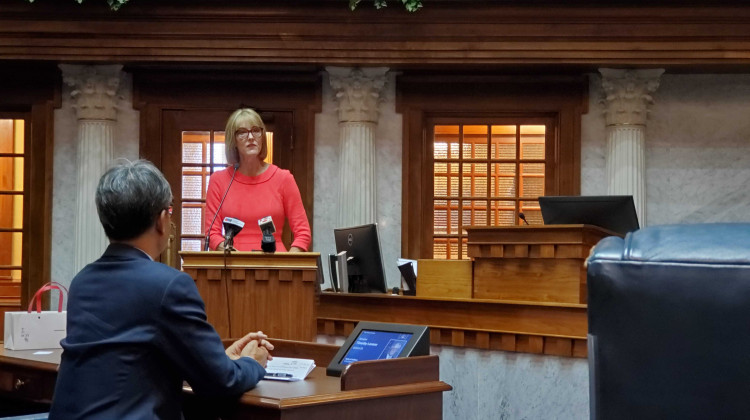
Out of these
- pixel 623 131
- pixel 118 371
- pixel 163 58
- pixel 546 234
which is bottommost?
pixel 118 371

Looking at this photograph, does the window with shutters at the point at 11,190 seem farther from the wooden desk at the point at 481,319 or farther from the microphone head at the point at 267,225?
the microphone head at the point at 267,225

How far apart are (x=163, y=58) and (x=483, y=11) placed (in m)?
2.27

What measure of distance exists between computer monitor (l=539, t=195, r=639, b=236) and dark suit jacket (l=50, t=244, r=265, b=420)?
2.54 meters

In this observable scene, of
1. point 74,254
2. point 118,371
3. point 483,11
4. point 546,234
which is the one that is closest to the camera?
point 118,371

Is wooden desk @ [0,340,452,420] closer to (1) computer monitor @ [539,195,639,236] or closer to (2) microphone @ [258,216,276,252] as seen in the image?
(2) microphone @ [258,216,276,252]

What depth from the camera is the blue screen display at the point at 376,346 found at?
279cm

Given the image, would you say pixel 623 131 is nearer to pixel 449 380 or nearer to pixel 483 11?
pixel 483 11

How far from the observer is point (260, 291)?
371 cm

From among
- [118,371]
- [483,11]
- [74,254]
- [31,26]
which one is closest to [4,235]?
[74,254]

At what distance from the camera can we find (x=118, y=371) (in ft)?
6.94

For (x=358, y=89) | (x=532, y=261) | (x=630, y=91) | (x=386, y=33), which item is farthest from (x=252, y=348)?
(x=630, y=91)

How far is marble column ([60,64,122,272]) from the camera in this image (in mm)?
6953

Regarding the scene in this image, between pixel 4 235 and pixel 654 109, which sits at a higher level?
pixel 654 109

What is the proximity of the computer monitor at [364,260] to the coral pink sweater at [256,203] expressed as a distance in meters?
0.33
